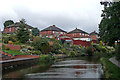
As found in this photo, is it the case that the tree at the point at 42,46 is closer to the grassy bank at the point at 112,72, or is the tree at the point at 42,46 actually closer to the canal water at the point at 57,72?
the canal water at the point at 57,72

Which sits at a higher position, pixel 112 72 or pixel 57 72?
pixel 112 72

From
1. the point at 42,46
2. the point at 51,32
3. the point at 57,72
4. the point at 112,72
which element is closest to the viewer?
the point at 112,72

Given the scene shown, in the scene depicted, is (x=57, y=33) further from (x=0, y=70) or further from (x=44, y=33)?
(x=0, y=70)

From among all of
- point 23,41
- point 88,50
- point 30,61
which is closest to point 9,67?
point 30,61

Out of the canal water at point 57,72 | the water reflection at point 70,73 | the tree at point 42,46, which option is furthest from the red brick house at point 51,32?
the water reflection at point 70,73

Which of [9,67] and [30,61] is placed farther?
[30,61]

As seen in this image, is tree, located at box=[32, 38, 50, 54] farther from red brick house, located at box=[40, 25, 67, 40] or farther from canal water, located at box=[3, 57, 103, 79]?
red brick house, located at box=[40, 25, 67, 40]

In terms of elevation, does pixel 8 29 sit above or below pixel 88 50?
above

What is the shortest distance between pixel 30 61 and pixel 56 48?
16853 millimetres

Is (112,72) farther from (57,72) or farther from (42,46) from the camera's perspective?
(42,46)

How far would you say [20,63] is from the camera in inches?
853

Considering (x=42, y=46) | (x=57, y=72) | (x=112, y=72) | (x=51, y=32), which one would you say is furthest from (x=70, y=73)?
(x=51, y=32)

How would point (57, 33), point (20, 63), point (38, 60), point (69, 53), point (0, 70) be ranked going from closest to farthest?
1. point (0, 70)
2. point (20, 63)
3. point (38, 60)
4. point (69, 53)
5. point (57, 33)

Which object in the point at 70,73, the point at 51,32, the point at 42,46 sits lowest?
the point at 70,73
